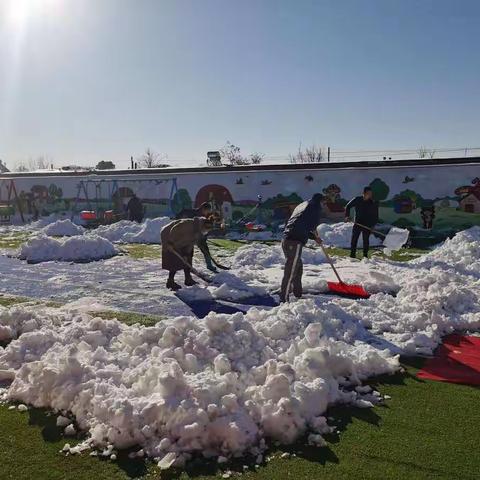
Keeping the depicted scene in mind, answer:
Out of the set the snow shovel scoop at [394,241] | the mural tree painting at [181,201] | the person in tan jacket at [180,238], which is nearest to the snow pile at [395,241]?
the snow shovel scoop at [394,241]

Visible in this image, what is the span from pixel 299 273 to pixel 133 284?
368 centimetres

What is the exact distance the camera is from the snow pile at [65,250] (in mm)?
13930

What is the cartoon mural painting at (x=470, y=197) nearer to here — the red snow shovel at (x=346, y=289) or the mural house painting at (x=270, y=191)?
the mural house painting at (x=270, y=191)

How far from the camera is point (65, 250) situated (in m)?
14.1

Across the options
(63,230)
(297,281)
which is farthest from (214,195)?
(297,281)

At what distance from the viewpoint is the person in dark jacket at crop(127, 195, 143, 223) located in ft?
77.9

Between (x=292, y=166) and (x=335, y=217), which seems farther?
(x=292, y=166)

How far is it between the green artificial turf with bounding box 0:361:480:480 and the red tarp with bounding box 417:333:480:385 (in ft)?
1.85

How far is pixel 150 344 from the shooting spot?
16.9ft

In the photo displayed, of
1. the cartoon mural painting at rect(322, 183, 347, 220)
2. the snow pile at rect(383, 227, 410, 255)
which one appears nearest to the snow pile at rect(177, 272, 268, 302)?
the snow pile at rect(383, 227, 410, 255)

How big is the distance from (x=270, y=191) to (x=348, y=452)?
17.8 metres

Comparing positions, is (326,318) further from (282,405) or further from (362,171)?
(362,171)

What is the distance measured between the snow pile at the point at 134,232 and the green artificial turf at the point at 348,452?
45.6 feet

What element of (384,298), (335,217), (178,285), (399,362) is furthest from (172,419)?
(335,217)
